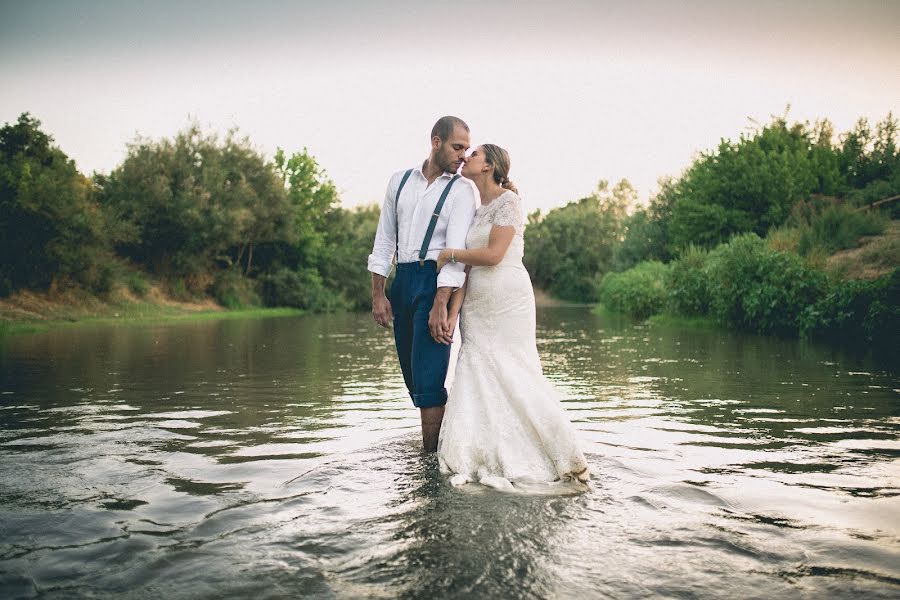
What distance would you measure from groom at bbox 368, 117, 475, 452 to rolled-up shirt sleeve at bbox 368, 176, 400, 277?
0.11 meters

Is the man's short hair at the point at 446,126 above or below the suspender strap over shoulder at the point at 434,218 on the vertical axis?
above

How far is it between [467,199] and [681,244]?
35376mm

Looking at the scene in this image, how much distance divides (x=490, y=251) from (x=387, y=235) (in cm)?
96

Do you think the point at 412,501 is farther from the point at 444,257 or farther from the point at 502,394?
the point at 444,257

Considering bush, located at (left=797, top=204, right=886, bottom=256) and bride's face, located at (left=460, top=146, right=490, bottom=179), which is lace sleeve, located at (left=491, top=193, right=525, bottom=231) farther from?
bush, located at (left=797, top=204, right=886, bottom=256)

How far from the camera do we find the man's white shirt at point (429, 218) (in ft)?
15.4

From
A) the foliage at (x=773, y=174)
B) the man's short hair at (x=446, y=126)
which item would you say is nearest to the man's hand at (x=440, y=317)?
the man's short hair at (x=446, y=126)

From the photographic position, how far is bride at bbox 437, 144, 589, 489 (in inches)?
171

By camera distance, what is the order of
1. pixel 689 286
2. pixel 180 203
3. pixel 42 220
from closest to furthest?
1. pixel 689 286
2. pixel 42 220
3. pixel 180 203

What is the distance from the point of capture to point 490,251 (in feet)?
15.0

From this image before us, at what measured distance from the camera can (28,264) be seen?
26.8 metres

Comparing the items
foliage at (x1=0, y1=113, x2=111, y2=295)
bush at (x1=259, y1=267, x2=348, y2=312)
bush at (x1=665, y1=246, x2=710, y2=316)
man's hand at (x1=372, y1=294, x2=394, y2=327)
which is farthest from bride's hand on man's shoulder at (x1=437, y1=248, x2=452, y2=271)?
bush at (x1=259, y1=267, x2=348, y2=312)

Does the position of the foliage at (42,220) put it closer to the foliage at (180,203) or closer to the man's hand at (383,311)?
the foliage at (180,203)

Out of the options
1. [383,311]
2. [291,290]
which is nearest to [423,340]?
[383,311]
